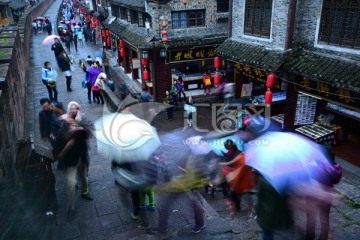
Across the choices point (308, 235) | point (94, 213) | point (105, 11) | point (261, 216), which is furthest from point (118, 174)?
point (105, 11)

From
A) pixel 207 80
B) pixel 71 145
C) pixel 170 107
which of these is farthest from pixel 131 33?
pixel 71 145

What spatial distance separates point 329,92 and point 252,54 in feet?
12.3

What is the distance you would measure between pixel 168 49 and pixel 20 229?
14691mm

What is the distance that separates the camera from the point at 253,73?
48.0 ft

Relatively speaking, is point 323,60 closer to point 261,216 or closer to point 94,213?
point 261,216

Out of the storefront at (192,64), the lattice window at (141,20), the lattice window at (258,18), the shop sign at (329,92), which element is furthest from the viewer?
the lattice window at (141,20)

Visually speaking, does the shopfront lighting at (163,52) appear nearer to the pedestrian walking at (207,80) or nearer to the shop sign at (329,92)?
the pedestrian walking at (207,80)

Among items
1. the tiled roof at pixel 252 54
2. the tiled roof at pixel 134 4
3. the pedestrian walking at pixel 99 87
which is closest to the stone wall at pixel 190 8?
the tiled roof at pixel 134 4

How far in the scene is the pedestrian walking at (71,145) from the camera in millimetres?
5992

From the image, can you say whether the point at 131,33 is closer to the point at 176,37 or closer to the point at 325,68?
the point at 176,37

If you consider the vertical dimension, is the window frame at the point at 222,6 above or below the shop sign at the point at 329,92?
above

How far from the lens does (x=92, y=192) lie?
7.27 metres

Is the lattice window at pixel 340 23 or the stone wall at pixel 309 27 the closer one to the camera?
the lattice window at pixel 340 23

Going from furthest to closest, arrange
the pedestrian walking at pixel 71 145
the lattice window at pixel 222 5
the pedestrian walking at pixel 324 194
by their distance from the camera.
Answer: the lattice window at pixel 222 5
the pedestrian walking at pixel 71 145
the pedestrian walking at pixel 324 194
